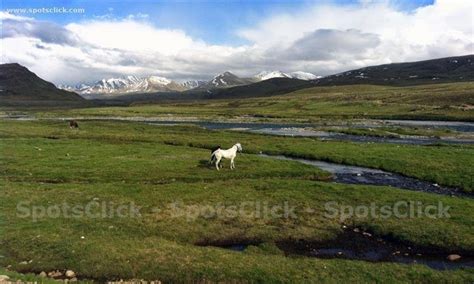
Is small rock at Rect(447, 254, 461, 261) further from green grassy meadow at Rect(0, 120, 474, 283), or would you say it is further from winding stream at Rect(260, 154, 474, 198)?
winding stream at Rect(260, 154, 474, 198)

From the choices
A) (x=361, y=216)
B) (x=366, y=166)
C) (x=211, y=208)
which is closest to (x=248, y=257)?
(x=211, y=208)

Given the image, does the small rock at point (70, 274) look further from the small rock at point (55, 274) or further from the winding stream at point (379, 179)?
the winding stream at point (379, 179)

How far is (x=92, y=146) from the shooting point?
54625 millimetres

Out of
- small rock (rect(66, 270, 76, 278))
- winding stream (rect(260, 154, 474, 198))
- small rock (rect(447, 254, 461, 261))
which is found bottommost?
small rock (rect(447, 254, 461, 261))

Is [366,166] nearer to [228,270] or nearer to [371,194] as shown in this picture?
[371,194]

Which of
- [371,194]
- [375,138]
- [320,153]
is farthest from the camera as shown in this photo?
[375,138]

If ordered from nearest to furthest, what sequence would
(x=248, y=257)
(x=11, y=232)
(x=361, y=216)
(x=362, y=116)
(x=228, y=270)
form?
(x=228, y=270), (x=248, y=257), (x=11, y=232), (x=361, y=216), (x=362, y=116)

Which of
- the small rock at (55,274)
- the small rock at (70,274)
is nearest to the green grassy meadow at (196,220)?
the small rock at (70,274)

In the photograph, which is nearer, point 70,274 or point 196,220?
point 70,274

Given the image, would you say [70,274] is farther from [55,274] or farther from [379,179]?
[379,179]

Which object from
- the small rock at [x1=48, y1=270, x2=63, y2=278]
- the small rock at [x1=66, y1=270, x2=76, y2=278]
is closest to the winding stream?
the small rock at [x1=66, y1=270, x2=76, y2=278]

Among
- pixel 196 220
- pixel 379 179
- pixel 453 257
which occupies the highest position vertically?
pixel 196 220

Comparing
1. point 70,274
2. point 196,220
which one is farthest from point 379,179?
point 70,274

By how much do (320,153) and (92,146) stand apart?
30.6 meters
